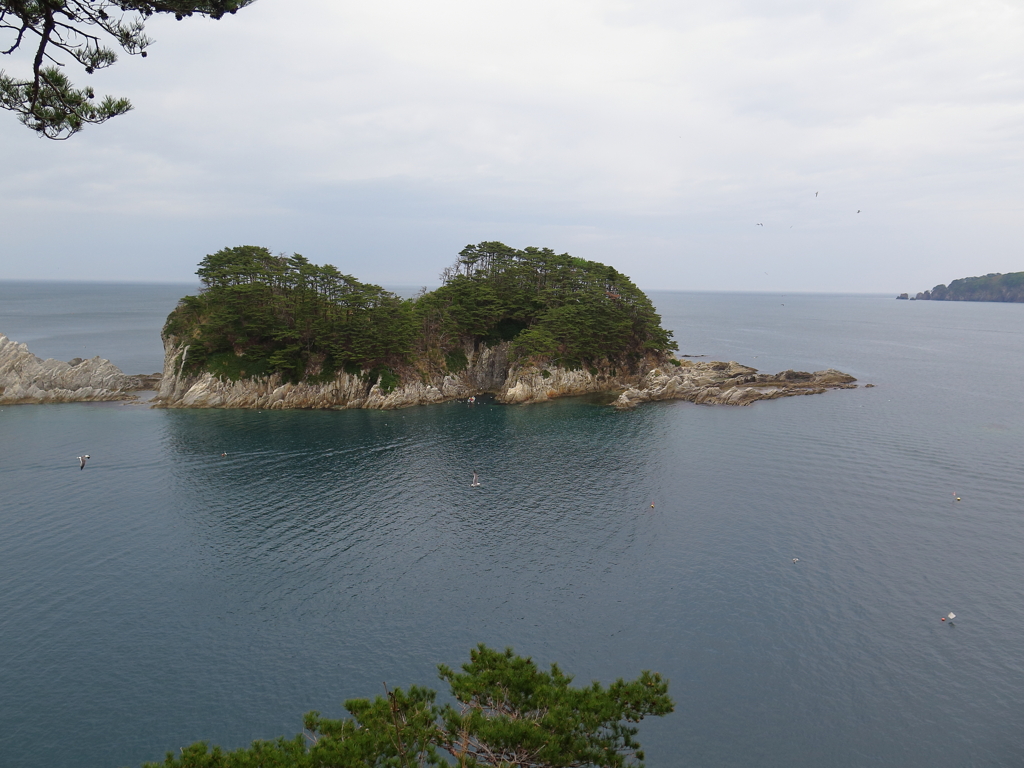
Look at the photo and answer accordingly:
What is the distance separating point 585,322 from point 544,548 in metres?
63.3

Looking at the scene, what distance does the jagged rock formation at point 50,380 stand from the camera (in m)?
87.6

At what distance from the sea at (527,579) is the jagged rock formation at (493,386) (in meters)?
13.1

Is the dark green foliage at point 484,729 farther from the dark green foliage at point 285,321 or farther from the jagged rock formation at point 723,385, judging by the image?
the dark green foliage at point 285,321

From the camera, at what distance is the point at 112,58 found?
1418 cm

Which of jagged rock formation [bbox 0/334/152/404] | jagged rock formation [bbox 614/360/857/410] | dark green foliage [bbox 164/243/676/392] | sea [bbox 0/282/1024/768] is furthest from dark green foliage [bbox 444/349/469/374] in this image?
jagged rock formation [bbox 0/334/152/404]

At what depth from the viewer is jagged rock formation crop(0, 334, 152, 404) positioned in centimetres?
8762

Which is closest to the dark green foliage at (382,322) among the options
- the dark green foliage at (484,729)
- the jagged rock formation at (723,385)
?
the jagged rock formation at (723,385)

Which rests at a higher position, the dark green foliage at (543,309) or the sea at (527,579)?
the dark green foliage at (543,309)

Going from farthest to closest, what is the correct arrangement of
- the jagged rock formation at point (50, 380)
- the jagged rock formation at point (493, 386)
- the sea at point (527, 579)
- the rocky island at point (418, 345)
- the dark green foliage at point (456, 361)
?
the dark green foliage at point (456, 361) → the rocky island at point (418, 345) → the jagged rock formation at point (493, 386) → the jagged rock formation at point (50, 380) → the sea at point (527, 579)

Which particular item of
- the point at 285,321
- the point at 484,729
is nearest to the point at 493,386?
Result: the point at 285,321

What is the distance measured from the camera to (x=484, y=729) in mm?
15711

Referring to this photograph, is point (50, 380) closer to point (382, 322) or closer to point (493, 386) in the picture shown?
point (382, 322)

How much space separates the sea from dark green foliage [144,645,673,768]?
11.9 meters

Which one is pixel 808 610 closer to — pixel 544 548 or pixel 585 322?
pixel 544 548
